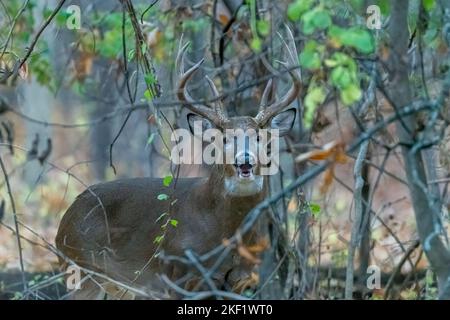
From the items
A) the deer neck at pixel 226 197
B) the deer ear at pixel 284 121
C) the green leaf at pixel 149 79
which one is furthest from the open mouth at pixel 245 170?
the green leaf at pixel 149 79

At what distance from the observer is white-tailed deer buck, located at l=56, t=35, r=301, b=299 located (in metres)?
8.39

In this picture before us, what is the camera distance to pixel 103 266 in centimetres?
921

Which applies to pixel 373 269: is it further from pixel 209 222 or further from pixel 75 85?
pixel 75 85

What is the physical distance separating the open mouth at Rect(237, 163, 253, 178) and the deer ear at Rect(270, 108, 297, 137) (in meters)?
0.74

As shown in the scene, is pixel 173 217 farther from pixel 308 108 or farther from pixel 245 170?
pixel 308 108

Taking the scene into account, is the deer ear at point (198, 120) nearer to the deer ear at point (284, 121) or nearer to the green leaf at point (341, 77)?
the deer ear at point (284, 121)

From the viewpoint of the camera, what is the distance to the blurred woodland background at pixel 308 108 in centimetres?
613

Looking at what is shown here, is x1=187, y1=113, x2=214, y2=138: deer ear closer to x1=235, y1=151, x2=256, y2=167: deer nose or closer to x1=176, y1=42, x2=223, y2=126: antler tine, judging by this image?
x1=176, y1=42, x2=223, y2=126: antler tine

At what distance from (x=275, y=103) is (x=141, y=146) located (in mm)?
9819

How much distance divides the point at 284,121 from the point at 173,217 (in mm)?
1118

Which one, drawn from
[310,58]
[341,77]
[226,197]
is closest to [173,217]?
[226,197]

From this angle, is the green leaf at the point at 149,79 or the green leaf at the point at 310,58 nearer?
the green leaf at the point at 310,58

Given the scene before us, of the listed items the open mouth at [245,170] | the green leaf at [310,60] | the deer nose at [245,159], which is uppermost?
the green leaf at [310,60]
